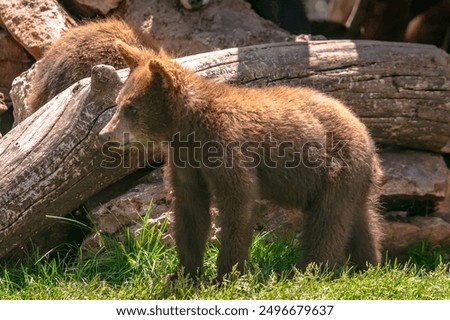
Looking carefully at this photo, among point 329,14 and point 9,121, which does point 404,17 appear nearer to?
point 329,14

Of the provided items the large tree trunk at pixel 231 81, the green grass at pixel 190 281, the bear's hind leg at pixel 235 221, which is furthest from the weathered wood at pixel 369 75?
the bear's hind leg at pixel 235 221

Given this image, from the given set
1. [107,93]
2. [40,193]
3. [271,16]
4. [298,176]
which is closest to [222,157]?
[298,176]

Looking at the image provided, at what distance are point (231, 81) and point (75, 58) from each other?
5.39ft

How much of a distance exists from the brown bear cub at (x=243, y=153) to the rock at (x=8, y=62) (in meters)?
3.82

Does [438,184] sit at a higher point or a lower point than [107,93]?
lower

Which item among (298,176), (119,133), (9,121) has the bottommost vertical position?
(9,121)

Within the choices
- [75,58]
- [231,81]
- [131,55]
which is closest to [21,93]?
[75,58]

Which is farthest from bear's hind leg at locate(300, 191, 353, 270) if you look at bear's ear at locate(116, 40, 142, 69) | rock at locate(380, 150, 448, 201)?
bear's ear at locate(116, 40, 142, 69)

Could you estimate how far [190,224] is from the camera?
6070 millimetres

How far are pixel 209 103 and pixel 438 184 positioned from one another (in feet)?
8.29

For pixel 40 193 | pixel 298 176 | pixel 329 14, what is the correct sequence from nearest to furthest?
1. pixel 298 176
2. pixel 40 193
3. pixel 329 14

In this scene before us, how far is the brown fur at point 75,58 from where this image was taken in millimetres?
7664

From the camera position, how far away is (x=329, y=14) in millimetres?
10125

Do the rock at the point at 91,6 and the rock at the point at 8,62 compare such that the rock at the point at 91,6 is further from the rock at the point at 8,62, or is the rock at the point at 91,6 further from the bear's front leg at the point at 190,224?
the bear's front leg at the point at 190,224
